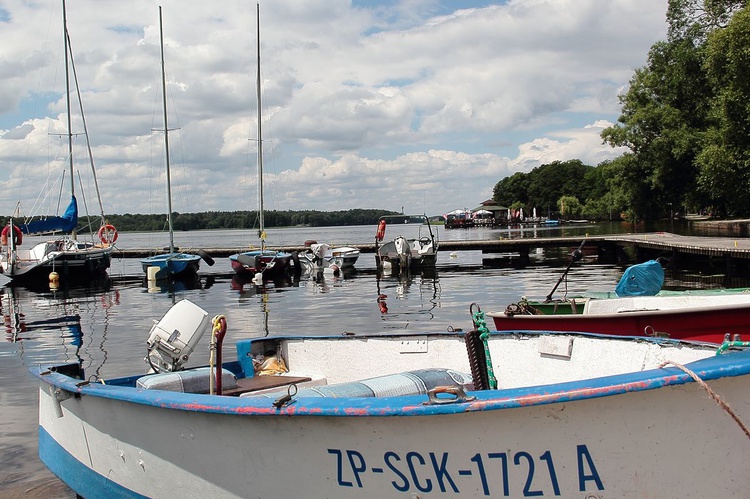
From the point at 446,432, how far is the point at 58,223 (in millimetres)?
40093

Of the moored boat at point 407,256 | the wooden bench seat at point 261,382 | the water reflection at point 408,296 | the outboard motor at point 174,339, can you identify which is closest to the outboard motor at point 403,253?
the moored boat at point 407,256

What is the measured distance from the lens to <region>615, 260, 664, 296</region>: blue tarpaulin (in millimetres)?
12688

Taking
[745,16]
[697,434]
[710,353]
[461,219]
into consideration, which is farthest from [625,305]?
[461,219]

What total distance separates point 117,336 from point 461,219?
125m

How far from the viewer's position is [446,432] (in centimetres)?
438

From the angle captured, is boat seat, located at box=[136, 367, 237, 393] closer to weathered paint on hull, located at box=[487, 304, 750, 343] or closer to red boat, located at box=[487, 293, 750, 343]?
red boat, located at box=[487, 293, 750, 343]

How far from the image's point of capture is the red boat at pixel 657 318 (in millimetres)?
10406

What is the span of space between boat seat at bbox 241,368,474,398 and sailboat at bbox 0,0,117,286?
112 ft

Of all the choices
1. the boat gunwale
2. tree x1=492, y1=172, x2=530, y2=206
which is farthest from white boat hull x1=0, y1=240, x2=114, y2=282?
tree x1=492, y1=172, x2=530, y2=206

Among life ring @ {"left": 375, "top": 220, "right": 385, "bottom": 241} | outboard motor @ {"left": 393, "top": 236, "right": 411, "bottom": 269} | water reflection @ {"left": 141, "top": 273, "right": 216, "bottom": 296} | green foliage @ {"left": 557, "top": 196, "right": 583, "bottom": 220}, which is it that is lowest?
water reflection @ {"left": 141, "top": 273, "right": 216, "bottom": 296}

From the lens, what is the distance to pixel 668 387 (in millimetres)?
4086

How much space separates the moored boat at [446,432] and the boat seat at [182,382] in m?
0.02

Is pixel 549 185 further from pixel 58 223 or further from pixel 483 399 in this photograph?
pixel 483 399

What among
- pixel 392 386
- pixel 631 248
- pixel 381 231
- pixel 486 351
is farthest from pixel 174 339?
pixel 631 248
